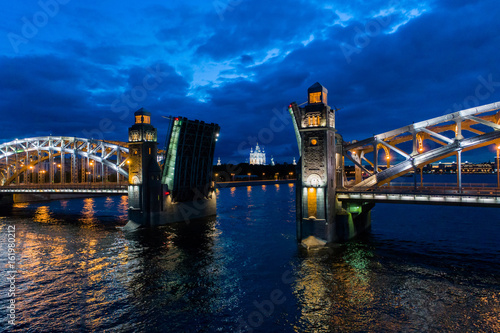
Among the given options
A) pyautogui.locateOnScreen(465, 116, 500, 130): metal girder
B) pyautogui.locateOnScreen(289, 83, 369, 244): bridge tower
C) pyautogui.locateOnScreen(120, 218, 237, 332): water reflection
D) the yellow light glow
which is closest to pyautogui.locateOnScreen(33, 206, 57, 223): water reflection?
pyautogui.locateOnScreen(120, 218, 237, 332): water reflection

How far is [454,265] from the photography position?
91.3ft

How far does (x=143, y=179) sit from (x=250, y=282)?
27.3 m

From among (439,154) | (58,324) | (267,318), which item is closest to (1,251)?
(58,324)

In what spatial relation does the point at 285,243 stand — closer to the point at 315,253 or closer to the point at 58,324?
the point at 315,253

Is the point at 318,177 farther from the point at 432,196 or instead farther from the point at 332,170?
the point at 432,196

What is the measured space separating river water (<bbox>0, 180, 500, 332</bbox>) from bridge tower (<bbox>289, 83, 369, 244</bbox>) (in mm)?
2457

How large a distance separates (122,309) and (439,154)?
32069mm

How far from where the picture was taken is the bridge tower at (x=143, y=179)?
4597cm

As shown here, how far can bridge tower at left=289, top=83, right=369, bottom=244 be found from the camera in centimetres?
3391

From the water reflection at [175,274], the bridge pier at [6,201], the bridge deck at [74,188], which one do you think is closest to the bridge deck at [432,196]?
the water reflection at [175,274]

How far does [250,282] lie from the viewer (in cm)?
2422

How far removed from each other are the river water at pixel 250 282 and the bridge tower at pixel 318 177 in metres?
2.46

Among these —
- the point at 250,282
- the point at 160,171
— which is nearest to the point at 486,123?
the point at 250,282

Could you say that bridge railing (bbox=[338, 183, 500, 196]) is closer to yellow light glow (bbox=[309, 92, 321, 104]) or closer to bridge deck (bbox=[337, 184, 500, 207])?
bridge deck (bbox=[337, 184, 500, 207])
